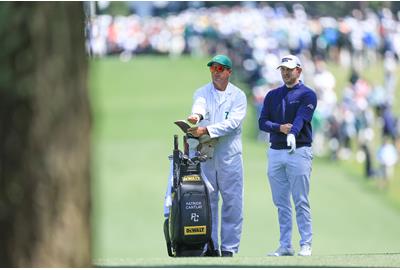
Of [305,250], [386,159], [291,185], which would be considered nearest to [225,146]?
[291,185]

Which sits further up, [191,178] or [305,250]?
[191,178]

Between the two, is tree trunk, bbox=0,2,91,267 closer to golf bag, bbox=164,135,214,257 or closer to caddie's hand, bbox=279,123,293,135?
golf bag, bbox=164,135,214,257

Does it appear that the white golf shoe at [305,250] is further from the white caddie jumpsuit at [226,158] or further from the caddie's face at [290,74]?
the caddie's face at [290,74]

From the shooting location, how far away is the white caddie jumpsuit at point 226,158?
41.7 feet

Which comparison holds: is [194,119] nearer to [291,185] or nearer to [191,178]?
[191,178]

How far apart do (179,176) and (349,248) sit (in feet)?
33.5

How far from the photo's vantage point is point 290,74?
12.8 m

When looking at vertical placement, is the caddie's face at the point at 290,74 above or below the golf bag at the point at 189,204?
above

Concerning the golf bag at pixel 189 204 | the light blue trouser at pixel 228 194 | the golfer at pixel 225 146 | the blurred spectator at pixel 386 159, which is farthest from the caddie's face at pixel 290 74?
the blurred spectator at pixel 386 159

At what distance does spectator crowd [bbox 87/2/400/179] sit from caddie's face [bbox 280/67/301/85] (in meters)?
4.76

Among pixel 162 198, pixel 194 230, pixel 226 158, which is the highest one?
pixel 226 158

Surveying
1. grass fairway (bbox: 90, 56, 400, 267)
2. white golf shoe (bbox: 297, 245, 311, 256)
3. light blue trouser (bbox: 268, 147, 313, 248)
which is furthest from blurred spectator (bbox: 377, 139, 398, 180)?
white golf shoe (bbox: 297, 245, 311, 256)

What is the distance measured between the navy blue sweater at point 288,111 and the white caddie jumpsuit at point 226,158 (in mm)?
260

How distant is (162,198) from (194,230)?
1532cm
